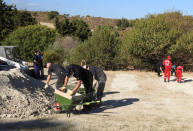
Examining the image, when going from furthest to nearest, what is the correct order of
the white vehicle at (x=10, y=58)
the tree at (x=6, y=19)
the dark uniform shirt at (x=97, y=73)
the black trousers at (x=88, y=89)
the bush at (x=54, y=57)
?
the tree at (x=6, y=19)
the bush at (x=54, y=57)
the white vehicle at (x=10, y=58)
the dark uniform shirt at (x=97, y=73)
the black trousers at (x=88, y=89)

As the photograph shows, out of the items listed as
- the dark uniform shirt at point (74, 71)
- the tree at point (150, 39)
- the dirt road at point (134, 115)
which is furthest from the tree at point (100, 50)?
the dark uniform shirt at point (74, 71)

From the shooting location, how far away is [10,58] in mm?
19656

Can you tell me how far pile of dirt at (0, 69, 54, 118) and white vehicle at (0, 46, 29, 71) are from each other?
316 inches

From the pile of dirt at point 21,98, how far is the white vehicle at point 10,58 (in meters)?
8.03

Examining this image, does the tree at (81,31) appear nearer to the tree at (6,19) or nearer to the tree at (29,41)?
the tree at (6,19)

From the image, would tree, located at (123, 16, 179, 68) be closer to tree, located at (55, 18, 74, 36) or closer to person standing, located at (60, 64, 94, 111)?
person standing, located at (60, 64, 94, 111)

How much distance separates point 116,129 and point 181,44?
20.1 metres

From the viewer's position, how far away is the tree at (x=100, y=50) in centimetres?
2828

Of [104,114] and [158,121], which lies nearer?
[158,121]

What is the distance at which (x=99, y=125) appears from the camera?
26.5 feet

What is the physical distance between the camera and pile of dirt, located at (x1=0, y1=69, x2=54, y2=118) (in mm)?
9031

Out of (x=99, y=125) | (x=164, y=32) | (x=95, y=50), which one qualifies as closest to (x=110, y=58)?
(x=95, y=50)

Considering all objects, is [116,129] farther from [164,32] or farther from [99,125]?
[164,32]

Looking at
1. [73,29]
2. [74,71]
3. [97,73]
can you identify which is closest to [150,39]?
[97,73]
